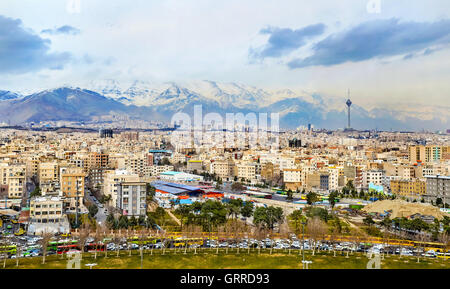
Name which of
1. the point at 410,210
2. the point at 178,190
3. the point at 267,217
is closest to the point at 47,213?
the point at 267,217

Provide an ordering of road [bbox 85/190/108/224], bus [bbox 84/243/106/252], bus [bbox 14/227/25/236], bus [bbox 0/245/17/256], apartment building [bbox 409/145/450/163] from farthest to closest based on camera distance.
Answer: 1. apartment building [bbox 409/145/450/163]
2. road [bbox 85/190/108/224]
3. bus [bbox 14/227/25/236]
4. bus [bbox 84/243/106/252]
5. bus [bbox 0/245/17/256]

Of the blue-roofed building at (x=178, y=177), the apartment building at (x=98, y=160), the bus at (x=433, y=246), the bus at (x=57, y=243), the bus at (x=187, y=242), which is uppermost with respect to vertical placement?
the apartment building at (x=98, y=160)

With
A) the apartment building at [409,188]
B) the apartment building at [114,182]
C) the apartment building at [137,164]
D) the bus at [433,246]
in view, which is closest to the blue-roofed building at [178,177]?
the apartment building at [137,164]

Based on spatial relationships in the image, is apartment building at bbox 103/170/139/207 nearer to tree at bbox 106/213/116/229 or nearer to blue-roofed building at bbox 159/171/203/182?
tree at bbox 106/213/116/229

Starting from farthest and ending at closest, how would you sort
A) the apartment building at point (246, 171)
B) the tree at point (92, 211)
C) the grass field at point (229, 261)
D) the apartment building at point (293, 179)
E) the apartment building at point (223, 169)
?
the apartment building at point (223, 169), the apartment building at point (246, 171), the apartment building at point (293, 179), the tree at point (92, 211), the grass field at point (229, 261)

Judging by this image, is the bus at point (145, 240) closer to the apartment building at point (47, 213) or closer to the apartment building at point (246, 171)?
the apartment building at point (47, 213)

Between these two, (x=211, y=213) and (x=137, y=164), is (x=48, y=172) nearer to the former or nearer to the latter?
(x=137, y=164)

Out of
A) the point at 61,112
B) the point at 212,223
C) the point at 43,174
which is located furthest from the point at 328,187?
the point at 61,112

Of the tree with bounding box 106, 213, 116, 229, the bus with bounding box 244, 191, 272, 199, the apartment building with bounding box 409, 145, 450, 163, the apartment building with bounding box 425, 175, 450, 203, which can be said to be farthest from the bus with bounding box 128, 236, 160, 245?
the apartment building with bounding box 409, 145, 450, 163
